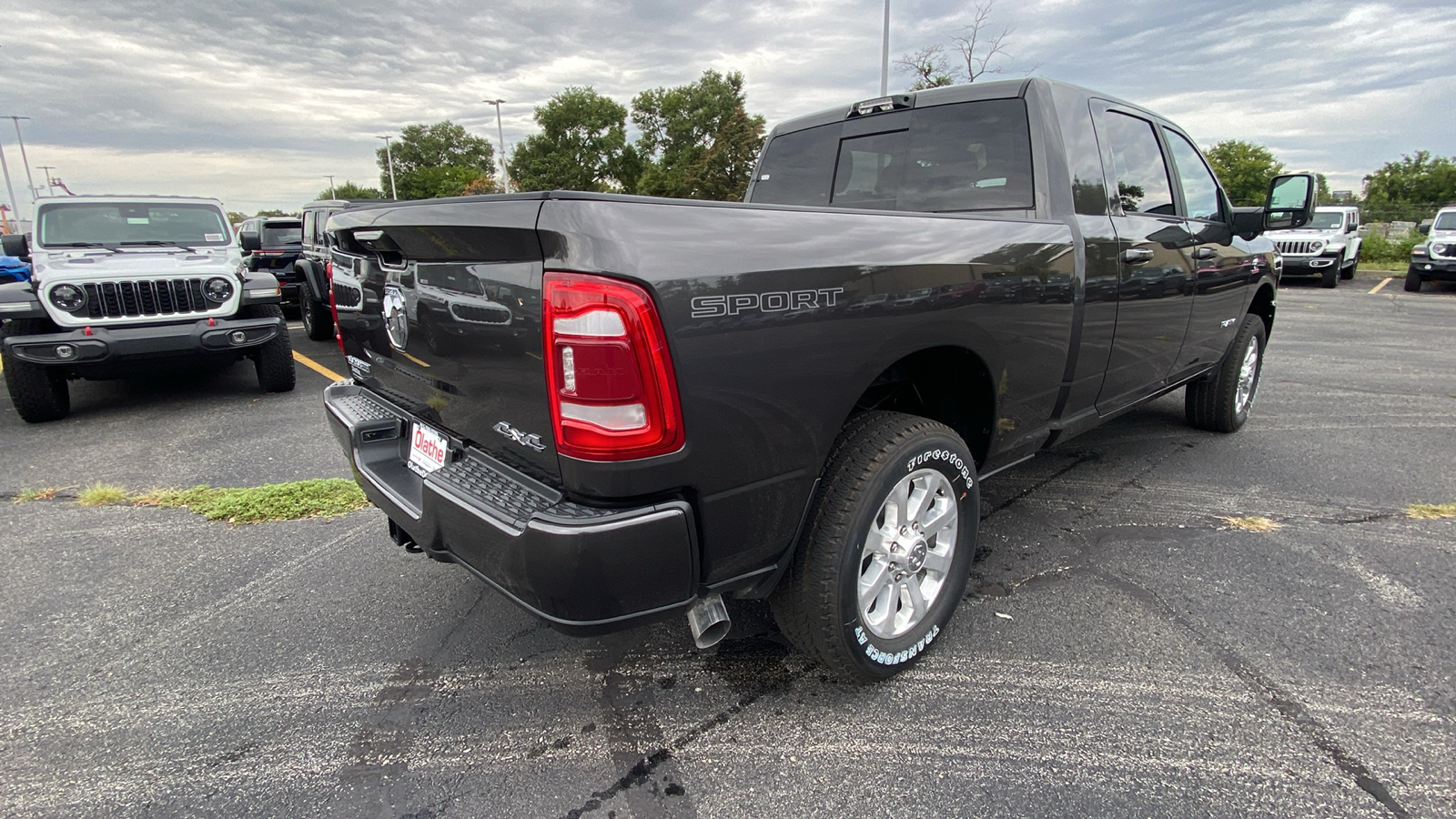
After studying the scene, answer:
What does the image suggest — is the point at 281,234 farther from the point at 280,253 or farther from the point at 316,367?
the point at 316,367

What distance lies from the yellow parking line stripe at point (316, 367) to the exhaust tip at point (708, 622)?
6.69m

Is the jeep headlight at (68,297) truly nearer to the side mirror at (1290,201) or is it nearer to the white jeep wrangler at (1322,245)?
the side mirror at (1290,201)

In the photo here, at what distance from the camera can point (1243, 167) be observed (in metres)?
57.0

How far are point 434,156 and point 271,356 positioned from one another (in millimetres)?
88820

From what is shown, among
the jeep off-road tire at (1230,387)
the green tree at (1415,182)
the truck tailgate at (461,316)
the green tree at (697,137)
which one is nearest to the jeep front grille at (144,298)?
the truck tailgate at (461,316)

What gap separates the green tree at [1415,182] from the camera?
4234 cm

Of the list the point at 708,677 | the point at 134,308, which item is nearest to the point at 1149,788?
the point at 708,677

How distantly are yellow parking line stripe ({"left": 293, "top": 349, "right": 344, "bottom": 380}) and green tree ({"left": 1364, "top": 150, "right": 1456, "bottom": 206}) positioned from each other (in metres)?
53.5

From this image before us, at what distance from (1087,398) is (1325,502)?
1718mm

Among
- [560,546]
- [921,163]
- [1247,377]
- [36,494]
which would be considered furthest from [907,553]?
[36,494]

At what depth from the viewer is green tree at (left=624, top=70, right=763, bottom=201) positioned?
49.9 metres

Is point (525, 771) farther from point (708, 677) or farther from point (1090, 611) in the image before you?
point (1090, 611)

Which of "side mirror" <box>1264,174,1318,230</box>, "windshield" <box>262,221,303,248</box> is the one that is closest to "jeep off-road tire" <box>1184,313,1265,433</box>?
"side mirror" <box>1264,174,1318,230</box>

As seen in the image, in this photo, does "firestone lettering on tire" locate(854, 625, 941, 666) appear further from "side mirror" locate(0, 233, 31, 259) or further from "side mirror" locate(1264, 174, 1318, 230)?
"side mirror" locate(0, 233, 31, 259)
